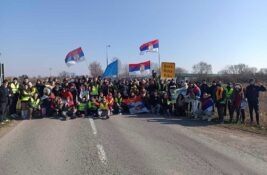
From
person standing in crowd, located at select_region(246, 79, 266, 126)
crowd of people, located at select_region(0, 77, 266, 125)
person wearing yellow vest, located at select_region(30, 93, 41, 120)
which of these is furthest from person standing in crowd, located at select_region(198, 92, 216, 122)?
person wearing yellow vest, located at select_region(30, 93, 41, 120)

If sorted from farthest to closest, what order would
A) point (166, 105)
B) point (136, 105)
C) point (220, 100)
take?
1. point (136, 105)
2. point (166, 105)
3. point (220, 100)

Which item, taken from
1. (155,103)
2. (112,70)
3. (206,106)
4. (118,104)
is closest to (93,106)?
(118,104)

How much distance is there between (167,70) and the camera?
19531mm

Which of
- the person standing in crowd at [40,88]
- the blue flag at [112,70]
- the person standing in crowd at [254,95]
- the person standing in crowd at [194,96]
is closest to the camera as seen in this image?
the person standing in crowd at [254,95]

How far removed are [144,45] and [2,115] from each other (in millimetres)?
14246

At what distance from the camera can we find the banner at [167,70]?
19.4m

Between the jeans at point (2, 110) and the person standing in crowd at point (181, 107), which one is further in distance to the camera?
the person standing in crowd at point (181, 107)

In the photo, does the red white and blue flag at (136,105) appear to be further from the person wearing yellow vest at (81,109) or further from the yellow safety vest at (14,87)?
the yellow safety vest at (14,87)

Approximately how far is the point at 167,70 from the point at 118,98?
432 cm

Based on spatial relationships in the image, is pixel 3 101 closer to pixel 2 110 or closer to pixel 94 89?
pixel 2 110

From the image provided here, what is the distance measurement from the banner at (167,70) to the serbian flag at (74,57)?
6.87 m

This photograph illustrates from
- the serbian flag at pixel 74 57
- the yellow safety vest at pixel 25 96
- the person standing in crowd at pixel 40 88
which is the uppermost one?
the serbian flag at pixel 74 57

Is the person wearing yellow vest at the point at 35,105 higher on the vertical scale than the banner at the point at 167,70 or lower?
lower

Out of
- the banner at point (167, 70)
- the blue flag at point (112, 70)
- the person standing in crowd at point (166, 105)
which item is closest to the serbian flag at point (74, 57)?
the blue flag at point (112, 70)
